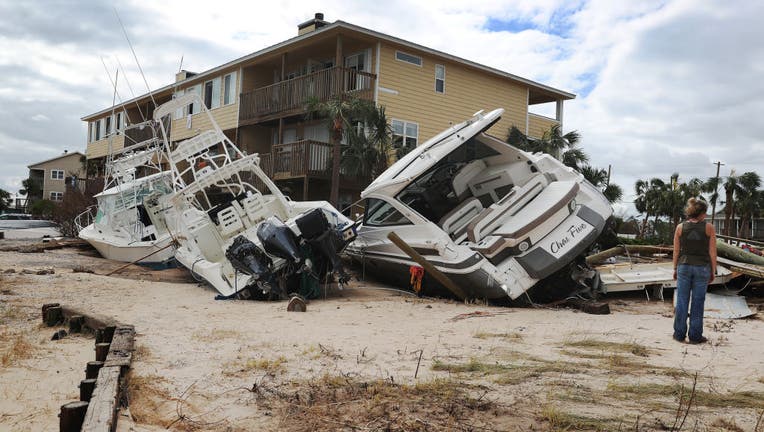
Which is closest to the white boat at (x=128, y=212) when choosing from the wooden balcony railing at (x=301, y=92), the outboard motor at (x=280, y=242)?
the wooden balcony railing at (x=301, y=92)

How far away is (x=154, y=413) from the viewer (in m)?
3.72

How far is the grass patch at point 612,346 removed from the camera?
215 inches

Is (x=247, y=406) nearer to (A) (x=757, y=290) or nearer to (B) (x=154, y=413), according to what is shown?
(B) (x=154, y=413)

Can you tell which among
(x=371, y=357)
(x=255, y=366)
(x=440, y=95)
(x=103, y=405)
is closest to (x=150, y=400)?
(x=103, y=405)

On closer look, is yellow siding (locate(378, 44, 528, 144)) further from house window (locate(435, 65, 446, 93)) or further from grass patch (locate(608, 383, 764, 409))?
grass patch (locate(608, 383, 764, 409))

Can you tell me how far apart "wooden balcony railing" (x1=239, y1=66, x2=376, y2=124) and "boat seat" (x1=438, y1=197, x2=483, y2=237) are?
9119 millimetres

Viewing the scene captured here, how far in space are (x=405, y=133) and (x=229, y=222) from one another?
10.6 m

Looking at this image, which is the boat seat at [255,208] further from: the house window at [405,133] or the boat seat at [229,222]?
the house window at [405,133]

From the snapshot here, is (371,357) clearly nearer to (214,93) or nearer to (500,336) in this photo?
(500,336)

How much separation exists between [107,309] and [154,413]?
4871 millimetres

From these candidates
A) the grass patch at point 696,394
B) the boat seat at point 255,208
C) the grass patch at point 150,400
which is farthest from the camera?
the boat seat at point 255,208

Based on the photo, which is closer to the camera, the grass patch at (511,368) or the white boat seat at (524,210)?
the grass patch at (511,368)

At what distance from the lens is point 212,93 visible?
2753cm

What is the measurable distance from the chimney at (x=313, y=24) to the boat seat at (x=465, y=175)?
14.1 meters
